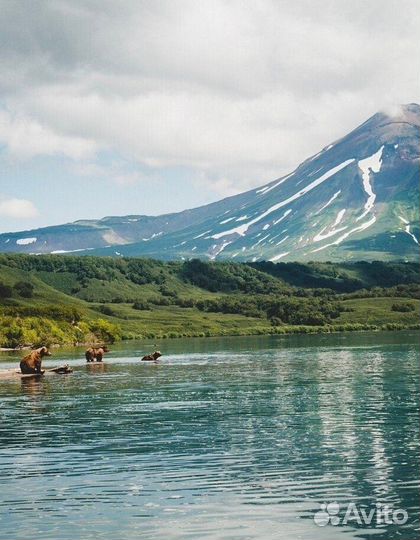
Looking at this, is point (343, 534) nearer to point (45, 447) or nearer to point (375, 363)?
point (45, 447)

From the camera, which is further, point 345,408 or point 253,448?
point 345,408

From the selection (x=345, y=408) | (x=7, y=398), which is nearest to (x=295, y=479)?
(x=345, y=408)

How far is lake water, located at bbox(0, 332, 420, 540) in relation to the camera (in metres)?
27.3

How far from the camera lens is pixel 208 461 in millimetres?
37406

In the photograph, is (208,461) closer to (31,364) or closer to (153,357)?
(31,364)

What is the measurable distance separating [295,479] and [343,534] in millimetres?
7488

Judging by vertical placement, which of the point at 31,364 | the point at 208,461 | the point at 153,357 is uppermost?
the point at 31,364

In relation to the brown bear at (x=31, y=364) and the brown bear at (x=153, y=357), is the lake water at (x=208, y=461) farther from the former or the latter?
the brown bear at (x=153, y=357)

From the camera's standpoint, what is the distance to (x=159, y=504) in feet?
98.0

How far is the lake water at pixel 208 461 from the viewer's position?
89.6ft

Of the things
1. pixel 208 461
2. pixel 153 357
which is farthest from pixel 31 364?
pixel 208 461

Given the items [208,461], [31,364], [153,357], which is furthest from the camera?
[153,357]

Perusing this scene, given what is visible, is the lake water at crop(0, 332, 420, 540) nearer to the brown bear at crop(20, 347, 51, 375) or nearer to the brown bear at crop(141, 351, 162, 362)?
the brown bear at crop(20, 347, 51, 375)

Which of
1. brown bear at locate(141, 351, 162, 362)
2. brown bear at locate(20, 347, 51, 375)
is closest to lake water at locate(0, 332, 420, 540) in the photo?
brown bear at locate(20, 347, 51, 375)
